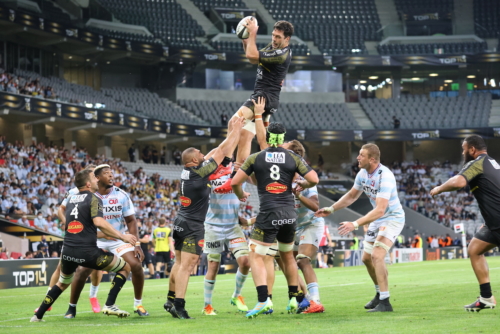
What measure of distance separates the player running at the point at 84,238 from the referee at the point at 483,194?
4.77 metres

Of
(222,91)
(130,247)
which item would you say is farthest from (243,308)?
(222,91)

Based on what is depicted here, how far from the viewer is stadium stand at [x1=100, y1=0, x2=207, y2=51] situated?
5278 centimetres

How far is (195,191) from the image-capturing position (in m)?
10.6

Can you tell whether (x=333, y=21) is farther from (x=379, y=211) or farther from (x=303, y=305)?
(x=303, y=305)

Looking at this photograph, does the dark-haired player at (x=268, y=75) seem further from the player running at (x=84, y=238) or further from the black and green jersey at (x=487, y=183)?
the black and green jersey at (x=487, y=183)

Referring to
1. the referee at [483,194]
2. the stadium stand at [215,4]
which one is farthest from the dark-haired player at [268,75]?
the stadium stand at [215,4]

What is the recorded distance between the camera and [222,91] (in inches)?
2224

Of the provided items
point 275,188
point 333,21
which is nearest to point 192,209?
point 275,188

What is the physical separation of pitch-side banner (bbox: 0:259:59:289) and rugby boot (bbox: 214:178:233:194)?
12.4m

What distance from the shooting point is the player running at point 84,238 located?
33.6ft

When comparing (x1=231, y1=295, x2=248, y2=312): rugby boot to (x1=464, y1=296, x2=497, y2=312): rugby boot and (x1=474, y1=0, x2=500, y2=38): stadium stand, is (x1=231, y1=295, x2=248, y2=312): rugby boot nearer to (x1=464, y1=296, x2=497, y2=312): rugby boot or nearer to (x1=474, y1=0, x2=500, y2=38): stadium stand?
(x1=464, y1=296, x2=497, y2=312): rugby boot

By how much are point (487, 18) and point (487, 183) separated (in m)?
55.0

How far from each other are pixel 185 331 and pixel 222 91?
4859 centimetres

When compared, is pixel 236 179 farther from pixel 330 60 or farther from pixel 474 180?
pixel 330 60
